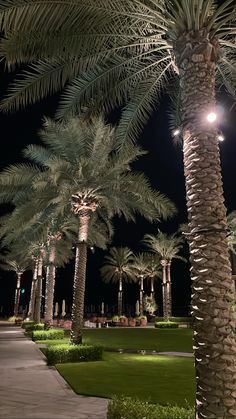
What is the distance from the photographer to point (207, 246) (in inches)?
224

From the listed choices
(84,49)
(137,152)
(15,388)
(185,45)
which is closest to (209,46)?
(185,45)

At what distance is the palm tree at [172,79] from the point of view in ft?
17.6

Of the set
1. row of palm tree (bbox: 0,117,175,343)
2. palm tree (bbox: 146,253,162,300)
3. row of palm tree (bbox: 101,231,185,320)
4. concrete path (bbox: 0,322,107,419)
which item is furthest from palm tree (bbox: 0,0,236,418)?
palm tree (bbox: 146,253,162,300)

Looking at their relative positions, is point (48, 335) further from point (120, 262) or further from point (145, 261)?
point (120, 262)

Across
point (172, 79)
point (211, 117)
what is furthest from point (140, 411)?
point (172, 79)

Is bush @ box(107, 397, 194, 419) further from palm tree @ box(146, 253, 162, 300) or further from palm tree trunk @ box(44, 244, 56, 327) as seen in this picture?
palm tree @ box(146, 253, 162, 300)

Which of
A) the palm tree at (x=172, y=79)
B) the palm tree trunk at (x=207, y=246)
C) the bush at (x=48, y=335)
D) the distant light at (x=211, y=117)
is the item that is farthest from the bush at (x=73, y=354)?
the distant light at (x=211, y=117)

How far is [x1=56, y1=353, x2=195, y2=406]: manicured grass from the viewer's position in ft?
30.8

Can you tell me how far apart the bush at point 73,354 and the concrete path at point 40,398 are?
0.52 meters

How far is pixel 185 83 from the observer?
6.64 metres

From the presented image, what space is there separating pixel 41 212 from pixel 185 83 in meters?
13.5

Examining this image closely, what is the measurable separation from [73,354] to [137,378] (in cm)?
374

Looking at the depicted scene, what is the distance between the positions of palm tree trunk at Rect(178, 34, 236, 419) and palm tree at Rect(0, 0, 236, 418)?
0.01 m

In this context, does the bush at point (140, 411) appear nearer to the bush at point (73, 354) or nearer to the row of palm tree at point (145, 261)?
the bush at point (73, 354)
